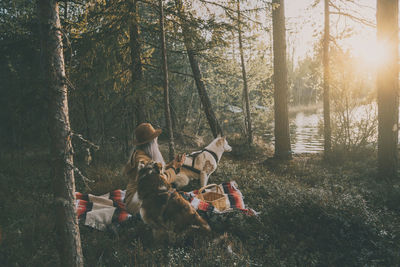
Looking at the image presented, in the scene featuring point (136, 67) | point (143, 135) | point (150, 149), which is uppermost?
point (136, 67)

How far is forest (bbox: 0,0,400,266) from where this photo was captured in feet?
8.79

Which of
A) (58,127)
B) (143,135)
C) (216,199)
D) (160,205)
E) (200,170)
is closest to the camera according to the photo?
(58,127)

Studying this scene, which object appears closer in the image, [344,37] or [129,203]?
[129,203]

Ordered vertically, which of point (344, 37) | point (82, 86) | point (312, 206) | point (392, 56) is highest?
point (344, 37)

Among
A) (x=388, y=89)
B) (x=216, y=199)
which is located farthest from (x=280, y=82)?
(x=216, y=199)

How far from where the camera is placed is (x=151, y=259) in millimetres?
3084

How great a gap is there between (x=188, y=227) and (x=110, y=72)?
4623mm

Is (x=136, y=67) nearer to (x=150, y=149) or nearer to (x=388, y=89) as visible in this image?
(x=150, y=149)

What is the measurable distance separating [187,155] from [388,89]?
5.90 meters

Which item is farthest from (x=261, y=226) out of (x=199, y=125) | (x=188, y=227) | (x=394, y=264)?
(x=199, y=125)

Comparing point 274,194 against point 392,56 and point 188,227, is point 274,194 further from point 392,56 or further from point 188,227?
point 392,56

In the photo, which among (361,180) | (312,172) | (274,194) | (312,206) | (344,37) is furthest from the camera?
(344,37)

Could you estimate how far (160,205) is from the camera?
138 inches

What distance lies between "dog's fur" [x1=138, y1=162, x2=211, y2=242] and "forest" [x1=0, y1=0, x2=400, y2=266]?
0.17m
